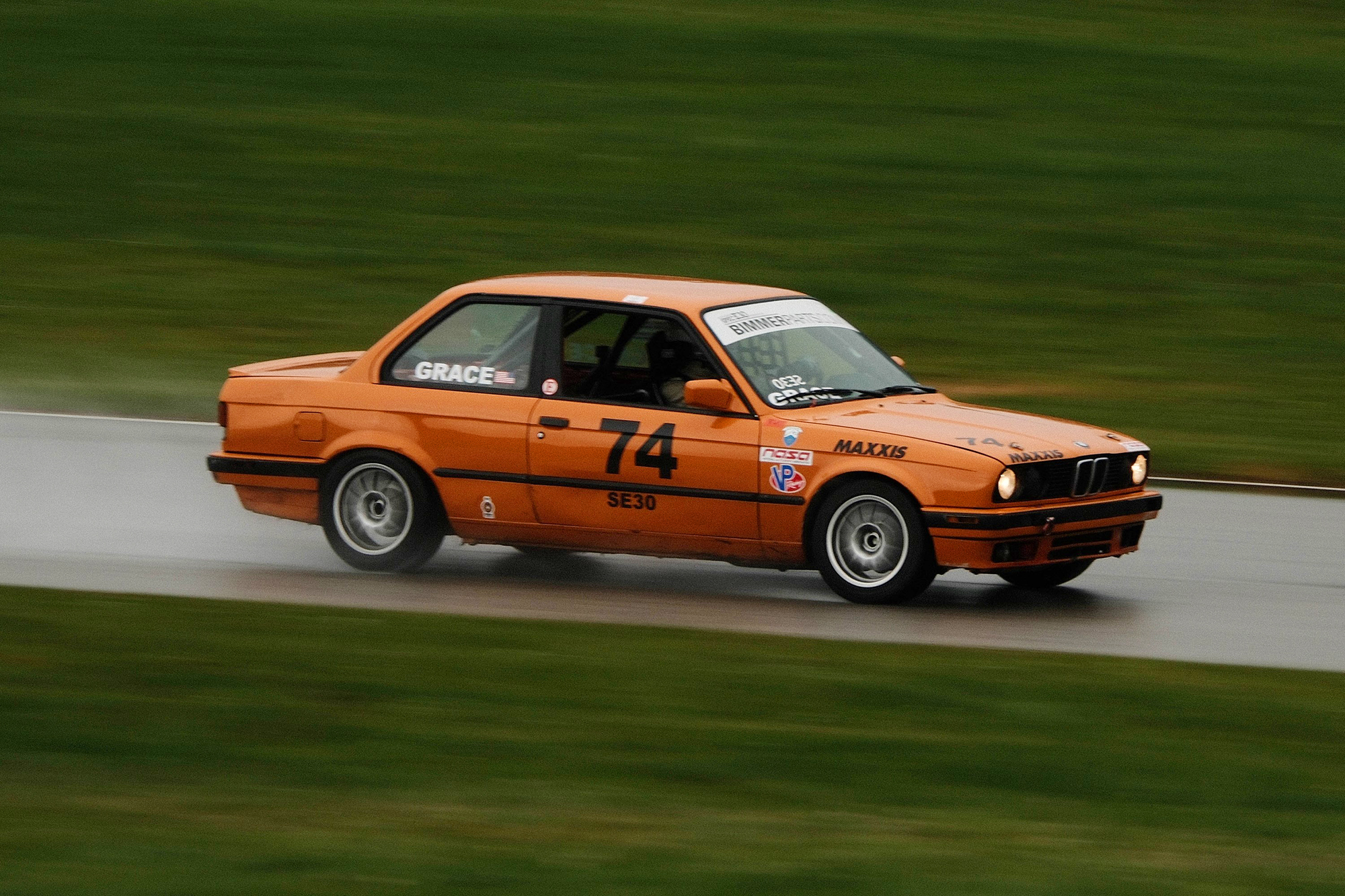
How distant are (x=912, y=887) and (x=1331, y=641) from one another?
4139mm

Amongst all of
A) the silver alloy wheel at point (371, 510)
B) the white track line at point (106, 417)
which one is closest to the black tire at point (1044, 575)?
the silver alloy wheel at point (371, 510)

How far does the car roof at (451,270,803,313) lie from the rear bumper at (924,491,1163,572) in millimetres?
1705

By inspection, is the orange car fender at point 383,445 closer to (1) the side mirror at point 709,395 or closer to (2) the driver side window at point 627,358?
(2) the driver side window at point 627,358

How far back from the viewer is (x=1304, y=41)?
79.2 feet

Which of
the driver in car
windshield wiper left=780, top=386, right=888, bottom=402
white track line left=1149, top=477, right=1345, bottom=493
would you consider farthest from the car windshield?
white track line left=1149, top=477, right=1345, bottom=493

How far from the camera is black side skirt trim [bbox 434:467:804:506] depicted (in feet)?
30.2

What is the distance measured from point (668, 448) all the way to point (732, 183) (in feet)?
38.6

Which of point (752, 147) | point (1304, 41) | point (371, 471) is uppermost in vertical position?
point (1304, 41)

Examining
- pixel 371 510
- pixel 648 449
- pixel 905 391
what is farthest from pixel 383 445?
pixel 905 391

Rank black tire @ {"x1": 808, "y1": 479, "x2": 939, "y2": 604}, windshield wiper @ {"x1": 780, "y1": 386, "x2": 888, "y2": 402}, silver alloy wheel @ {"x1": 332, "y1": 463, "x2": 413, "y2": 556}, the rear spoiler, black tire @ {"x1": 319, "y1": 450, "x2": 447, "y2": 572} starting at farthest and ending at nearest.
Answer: the rear spoiler, silver alloy wheel @ {"x1": 332, "y1": 463, "x2": 413, "y2": 556}, black tire @ {"x1": 319, "y1": 450, "x2": 447, "y2": 572}, windshield wiper @ {"x1": 780, "y1": 386, "x2": 888, "y2": 402}, black tire @ {"x1": 808, "y1": 479, "x2": 939, "y2": 604}

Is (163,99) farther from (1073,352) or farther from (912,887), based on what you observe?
(912,887)

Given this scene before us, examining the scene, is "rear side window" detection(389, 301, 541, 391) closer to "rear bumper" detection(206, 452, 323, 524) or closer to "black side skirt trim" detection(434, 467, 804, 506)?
"black side skirt trim" detection(434, 467, 804, 506)

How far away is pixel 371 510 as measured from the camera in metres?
10.1

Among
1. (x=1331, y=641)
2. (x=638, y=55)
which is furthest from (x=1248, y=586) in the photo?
(x=638, y=55)
